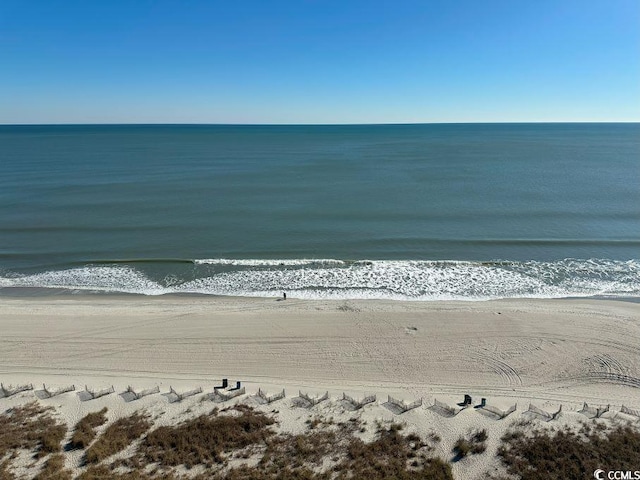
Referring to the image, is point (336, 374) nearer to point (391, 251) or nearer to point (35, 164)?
point (391, 251)

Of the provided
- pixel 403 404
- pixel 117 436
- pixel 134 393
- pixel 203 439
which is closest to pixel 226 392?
pixel 203 439

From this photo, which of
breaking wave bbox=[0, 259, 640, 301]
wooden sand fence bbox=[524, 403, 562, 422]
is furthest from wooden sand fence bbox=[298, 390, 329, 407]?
breaking wave bbox=[0, 259, 640, 301]

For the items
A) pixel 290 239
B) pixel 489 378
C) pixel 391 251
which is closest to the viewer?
pixel 489 378

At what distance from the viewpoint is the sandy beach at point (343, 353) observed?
15254 mm

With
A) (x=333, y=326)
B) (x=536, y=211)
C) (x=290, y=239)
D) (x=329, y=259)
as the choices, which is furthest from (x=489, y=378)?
(x=536, y=211)

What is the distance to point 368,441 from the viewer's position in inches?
508

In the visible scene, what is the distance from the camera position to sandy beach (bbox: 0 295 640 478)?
15.3m

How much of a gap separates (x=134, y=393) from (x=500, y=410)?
44.8ft

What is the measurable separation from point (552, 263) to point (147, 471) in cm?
2925

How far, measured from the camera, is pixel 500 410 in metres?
14.5

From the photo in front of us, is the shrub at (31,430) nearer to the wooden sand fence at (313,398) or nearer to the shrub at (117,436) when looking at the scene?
the shrub at (117,436)

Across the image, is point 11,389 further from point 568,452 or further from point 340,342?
point 568,452

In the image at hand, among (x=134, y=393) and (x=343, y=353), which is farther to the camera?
(x=343, y=353)

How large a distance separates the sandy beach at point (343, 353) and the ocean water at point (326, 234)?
297 cm
